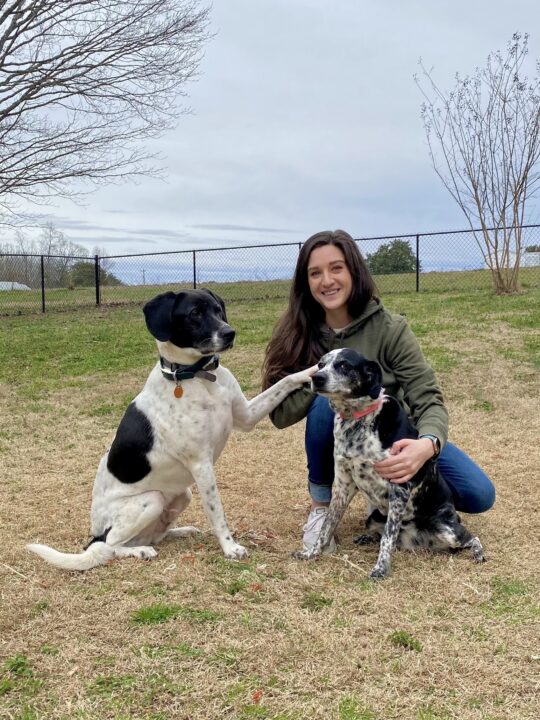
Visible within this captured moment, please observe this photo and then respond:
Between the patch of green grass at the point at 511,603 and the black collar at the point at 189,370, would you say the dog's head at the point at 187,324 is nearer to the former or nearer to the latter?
the black collar at the point at 189,370

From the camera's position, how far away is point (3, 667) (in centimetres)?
229

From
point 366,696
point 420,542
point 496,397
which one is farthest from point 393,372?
point 496,397

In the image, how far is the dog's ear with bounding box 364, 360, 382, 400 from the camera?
115 inches

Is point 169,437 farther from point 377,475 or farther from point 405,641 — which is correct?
Result: point 405,641

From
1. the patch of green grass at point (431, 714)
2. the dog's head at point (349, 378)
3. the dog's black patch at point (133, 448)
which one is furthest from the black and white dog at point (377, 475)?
the patch of green grass at point (431, 714)

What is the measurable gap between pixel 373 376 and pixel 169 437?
98 cm

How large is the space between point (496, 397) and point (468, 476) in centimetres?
369

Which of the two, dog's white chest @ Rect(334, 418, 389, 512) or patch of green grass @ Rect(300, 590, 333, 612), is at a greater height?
dog's white chest @ Rect(334, 418, 389, 512)

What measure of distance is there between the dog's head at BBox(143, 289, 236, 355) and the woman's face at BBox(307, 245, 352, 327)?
532 mm

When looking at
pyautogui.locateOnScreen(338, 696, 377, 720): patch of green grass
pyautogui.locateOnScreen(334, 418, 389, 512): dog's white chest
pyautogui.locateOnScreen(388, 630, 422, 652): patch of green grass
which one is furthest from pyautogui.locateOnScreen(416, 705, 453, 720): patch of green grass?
pyautogui.locateOnScreen(334, 418, 389, 512): dog's white chest

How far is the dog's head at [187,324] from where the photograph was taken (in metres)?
3.09

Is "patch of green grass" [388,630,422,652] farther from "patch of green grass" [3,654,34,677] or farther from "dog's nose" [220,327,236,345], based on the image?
"dog's nose" [220,327,236,345]

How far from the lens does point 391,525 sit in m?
3.01

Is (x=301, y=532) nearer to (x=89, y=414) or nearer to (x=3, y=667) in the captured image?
(x=3, y=667)
